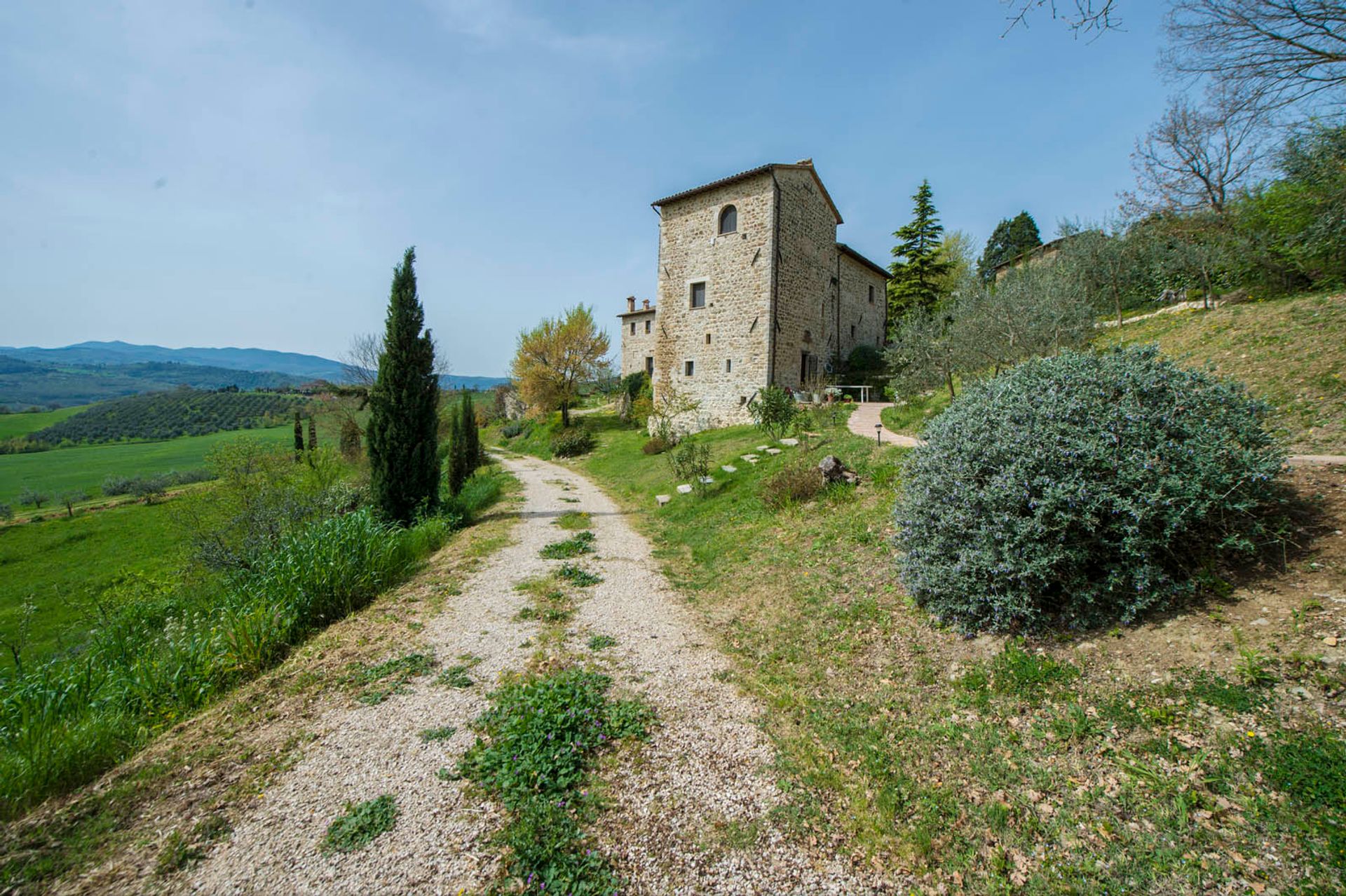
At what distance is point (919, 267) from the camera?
1145 inches

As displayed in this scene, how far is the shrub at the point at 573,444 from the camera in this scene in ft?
80.1

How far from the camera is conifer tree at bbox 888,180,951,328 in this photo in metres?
28.8

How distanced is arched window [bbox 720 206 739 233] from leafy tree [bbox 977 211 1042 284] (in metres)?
26.7

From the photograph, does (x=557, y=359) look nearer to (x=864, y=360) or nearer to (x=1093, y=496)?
(x=864, y=360)

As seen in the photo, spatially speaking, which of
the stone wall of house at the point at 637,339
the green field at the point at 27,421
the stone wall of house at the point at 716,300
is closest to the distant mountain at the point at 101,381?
the green field at the point at 27,421

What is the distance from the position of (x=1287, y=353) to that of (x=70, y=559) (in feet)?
119

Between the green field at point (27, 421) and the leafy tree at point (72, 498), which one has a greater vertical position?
the green field at point (27, 421)

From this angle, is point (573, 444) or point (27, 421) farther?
point (27, 421)

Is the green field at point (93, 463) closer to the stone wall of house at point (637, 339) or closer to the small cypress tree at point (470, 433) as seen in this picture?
the small cypress tree at point (470, 433)

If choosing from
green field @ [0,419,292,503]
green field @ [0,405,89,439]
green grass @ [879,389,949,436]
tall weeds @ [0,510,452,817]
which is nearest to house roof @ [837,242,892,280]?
green grass @ [879,389,949,436]

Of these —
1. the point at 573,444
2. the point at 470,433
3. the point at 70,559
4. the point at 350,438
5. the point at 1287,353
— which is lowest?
the point at 70,559

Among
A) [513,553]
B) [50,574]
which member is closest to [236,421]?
[50,574]

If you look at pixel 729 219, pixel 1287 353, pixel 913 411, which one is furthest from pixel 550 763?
pixel 729 219

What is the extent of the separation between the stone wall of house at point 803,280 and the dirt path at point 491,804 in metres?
16.3
